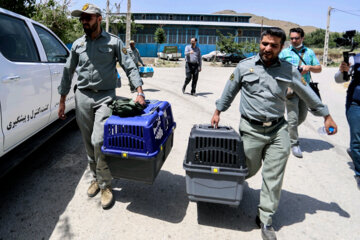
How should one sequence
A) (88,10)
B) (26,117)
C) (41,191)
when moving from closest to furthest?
(88,10) → (26,117) → (41,191)

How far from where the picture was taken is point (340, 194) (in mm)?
3426

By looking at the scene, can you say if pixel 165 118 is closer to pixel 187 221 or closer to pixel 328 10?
pixel 187 221

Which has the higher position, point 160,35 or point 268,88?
point 160,35

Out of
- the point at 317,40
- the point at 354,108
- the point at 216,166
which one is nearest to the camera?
the point at 216,166

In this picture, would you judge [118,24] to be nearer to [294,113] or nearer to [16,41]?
[294,113]

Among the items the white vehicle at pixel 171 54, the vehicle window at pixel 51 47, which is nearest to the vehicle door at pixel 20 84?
the vehicle window at pixel 51 47

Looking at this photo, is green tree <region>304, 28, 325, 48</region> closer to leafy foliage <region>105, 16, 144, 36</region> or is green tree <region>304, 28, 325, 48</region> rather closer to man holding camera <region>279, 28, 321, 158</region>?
leafy foliage <region>105, 16, 144, 36</region>

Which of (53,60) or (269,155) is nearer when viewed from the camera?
(269,155)

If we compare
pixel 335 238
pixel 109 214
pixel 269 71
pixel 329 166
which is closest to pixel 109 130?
pixel 109 214

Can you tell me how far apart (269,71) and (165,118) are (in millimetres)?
1191

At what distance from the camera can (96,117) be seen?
2.90 meters

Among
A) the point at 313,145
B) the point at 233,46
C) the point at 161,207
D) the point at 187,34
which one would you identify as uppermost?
the point at 187,34

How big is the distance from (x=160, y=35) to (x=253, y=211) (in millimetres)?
43631

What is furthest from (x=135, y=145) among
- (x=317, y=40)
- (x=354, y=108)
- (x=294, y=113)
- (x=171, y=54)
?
(x=317, y=40)
